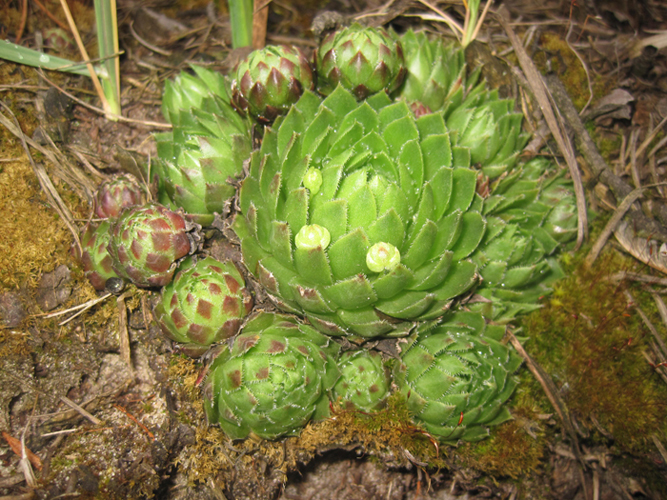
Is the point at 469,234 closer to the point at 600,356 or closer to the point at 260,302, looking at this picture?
the point at 260,302

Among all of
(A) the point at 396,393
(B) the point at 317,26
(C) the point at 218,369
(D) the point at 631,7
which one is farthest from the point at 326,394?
(D) the point at 631,7

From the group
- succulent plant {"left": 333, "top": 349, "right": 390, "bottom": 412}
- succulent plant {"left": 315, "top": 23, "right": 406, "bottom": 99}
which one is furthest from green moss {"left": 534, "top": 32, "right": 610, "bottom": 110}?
succulent plant {"left": 333, "top": 349, "right": 390, "bottom": 412}

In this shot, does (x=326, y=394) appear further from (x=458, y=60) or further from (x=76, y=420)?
(x=458, y=60)

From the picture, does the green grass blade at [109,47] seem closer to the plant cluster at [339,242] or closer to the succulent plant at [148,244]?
the plant cluster at [339,242]

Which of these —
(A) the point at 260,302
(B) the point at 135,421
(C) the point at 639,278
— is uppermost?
(A) the point at 260,302

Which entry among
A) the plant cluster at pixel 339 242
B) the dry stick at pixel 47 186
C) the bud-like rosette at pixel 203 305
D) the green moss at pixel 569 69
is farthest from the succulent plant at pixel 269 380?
the green moss at pixel 569 69

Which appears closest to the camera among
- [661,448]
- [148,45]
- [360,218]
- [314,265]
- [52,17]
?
[314,265]

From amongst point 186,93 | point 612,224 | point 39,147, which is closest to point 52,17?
point 39,147
